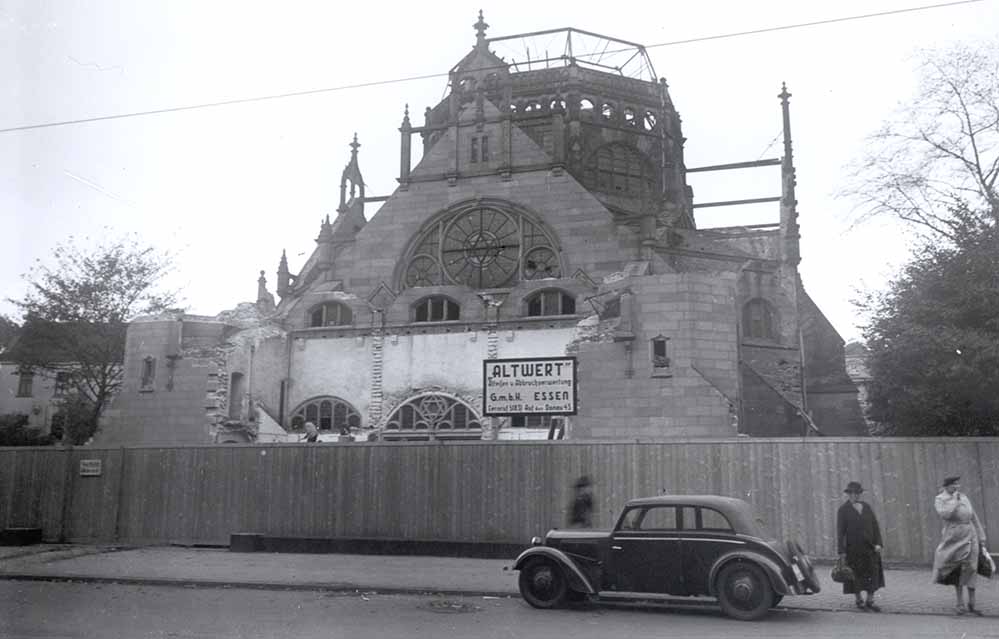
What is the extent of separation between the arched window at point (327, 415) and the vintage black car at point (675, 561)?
19.3 m

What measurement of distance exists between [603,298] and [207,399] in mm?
13055

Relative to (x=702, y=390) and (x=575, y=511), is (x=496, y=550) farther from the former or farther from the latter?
(x=702, y=390)

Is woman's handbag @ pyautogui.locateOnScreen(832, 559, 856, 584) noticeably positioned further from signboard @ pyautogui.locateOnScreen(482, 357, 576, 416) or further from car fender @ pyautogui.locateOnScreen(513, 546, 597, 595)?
signboard @ pyautogui.locateOnScreen(482, 357, 576, 416)

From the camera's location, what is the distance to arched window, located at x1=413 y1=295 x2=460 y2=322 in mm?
31422

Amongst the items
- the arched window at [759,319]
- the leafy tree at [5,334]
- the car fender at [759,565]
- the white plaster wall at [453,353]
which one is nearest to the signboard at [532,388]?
the white plaster wall at [453,353]

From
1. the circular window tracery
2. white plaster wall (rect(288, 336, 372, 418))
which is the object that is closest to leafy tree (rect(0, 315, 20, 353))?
white plaster wall (rect(288, 336, 372, 418))

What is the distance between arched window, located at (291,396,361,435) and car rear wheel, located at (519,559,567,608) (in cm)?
1931

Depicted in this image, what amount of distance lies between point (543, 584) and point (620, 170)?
114ft

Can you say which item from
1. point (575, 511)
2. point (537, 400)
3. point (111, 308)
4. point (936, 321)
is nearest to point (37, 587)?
point (575, 511)

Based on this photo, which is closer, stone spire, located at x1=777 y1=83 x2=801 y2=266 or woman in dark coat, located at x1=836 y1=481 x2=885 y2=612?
woman in dark coat, located at x1=836 y1=481 x2=885 y2=612

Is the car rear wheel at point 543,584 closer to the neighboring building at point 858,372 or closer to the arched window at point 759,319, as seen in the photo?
the neighboring building at point 858,372

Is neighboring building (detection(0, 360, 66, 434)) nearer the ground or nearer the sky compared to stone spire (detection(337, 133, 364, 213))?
nearer the ground

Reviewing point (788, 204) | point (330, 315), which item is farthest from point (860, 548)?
point (788, 204)

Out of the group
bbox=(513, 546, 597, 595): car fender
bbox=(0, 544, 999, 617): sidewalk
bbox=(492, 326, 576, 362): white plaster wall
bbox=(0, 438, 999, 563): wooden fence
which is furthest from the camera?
bbox=(492, 326, 576, 362): white plaster wall
